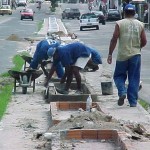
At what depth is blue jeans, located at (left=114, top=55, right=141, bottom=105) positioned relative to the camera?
587 inches

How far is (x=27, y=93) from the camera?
60.3ft

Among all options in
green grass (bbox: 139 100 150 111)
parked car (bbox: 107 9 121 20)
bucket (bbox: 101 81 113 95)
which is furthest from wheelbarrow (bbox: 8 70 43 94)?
parked car (bbox: 107 9 121 20)

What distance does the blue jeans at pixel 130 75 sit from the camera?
1492 centimetres

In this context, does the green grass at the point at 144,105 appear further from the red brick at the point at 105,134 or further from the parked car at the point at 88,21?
the parked car at the point at 88,21

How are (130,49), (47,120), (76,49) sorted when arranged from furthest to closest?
(76,49) → (130,49) → (47,120)

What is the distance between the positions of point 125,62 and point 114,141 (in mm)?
4201

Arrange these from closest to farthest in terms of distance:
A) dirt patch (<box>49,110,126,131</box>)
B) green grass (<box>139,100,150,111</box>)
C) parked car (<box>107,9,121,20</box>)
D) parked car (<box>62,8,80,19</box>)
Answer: dirt patch (<box>49,110,126,131</box>) → green grass (<box>139,100,150,111</box>) → parked car (<box>107,9,121,20</box>) → parked car (<box>62,8,80,19</box>)

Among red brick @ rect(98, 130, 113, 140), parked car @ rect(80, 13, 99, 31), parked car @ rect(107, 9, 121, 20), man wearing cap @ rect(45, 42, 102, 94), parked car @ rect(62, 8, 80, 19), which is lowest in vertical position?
parked car @ rect(62, 8, 80, 19)

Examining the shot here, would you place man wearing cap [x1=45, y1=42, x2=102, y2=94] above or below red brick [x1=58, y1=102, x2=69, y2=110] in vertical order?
above

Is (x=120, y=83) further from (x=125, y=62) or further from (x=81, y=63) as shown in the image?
(x=81, y=63)

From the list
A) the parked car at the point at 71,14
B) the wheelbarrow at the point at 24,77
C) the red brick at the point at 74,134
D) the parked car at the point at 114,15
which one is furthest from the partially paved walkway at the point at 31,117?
the parked car at the point at 71,14

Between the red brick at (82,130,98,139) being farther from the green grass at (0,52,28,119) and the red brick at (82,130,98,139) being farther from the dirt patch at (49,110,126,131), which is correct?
the green grass at (0,52,28,119)

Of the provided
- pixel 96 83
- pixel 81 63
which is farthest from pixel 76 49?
pixel 96 83

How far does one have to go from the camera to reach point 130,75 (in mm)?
15016
